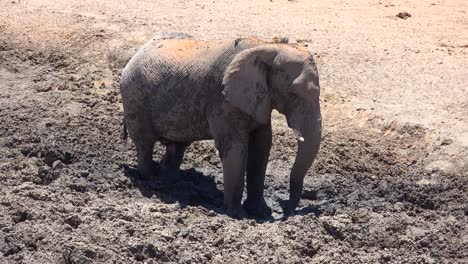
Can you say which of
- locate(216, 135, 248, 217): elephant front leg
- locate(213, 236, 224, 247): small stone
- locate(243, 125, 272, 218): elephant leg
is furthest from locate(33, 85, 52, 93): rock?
locate(213, 236, 224, 247): small stone

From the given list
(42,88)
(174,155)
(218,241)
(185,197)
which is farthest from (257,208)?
(42,88)

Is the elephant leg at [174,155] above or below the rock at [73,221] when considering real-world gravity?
below

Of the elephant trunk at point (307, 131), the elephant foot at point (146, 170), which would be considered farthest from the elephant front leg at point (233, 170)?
the elephant foot at point (146, 170)

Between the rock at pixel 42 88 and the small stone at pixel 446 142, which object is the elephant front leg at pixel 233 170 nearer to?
the small stone at pixel 446 142

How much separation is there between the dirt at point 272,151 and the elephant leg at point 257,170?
23 centimetres

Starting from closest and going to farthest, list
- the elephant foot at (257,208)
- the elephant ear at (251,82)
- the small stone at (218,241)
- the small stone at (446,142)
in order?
the small stone at (218,241) → the elephant ear at (251,82) → the elephant foot at (257,208) → the small stone at (446,142)

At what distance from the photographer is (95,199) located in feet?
32.8

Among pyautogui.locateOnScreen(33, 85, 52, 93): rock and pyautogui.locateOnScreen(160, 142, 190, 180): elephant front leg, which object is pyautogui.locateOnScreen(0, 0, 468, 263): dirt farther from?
pyautogui.locateOnScreen(160, 142, 190, 180): elephant front leg

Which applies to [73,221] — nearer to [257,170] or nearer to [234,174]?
[234,174]

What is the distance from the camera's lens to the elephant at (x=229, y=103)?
9.63 metres

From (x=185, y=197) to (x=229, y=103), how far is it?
138 cm

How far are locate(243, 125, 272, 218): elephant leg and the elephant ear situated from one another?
585 mm

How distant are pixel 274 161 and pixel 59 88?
3.29 meters

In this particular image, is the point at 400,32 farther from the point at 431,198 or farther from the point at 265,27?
the point at 431,198
